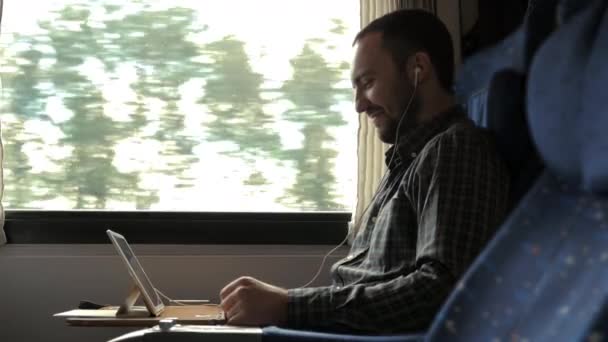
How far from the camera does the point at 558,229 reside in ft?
3.35

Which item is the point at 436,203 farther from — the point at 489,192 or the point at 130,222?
the point at 130,222

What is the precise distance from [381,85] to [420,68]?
0.32 ft

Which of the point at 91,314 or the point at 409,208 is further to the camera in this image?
the point at 91,314

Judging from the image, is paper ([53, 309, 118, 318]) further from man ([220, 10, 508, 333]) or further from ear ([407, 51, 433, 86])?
ear ([407, 51, 433, 86])

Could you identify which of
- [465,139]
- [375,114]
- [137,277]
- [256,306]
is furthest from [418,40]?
[137,277]

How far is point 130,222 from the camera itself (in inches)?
86.4

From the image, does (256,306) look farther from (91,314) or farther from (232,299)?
(91,314)

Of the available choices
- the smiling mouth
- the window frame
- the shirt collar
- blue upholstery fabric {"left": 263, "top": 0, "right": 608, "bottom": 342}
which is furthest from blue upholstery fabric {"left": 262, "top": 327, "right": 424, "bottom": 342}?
the window frame

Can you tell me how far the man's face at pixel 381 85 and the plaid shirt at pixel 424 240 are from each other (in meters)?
0.19

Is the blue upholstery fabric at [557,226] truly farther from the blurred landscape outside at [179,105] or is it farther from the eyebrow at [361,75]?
the blurred landscape outside at [179,105]

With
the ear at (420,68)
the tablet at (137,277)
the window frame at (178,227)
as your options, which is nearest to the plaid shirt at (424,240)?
the ear at (420,68)

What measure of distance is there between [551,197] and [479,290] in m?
0.17

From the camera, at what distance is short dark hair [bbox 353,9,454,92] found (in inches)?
64.3

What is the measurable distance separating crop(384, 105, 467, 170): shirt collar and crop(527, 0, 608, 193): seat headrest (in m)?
0.55
